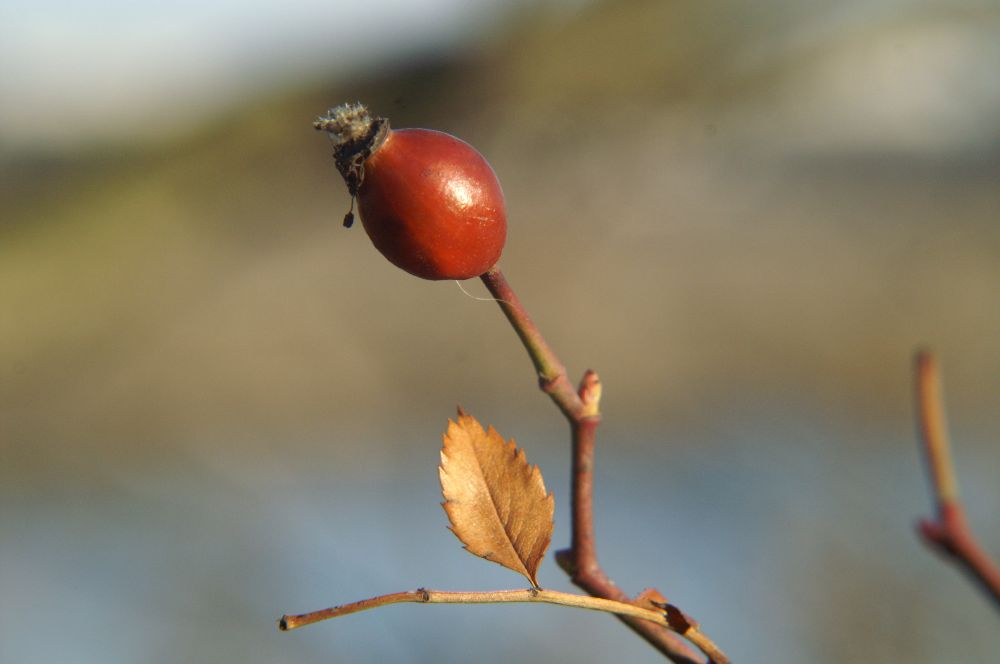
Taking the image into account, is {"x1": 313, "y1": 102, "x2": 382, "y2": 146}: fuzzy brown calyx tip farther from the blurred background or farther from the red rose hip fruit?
the blurred background

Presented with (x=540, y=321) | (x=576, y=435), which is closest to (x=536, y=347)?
(x=576, y=435)

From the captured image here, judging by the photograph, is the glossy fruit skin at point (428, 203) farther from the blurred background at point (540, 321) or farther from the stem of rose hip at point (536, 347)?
the blurred background at point (540, 321)

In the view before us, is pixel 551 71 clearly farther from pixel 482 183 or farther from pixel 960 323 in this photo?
pixel 482 183

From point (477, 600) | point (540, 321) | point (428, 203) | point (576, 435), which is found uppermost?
point (540, 321)

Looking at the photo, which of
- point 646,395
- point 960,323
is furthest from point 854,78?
point 646,395

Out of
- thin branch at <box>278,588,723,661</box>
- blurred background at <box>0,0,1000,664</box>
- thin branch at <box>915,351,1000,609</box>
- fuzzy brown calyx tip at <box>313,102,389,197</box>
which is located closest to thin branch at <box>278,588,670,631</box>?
thin branch at <box>278,588,723,661</box>

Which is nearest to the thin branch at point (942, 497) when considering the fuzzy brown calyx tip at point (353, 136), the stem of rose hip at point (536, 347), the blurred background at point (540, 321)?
the stem of rose hip at point (536, 347)

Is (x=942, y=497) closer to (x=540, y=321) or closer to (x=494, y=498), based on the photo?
(x=494, y=498)
